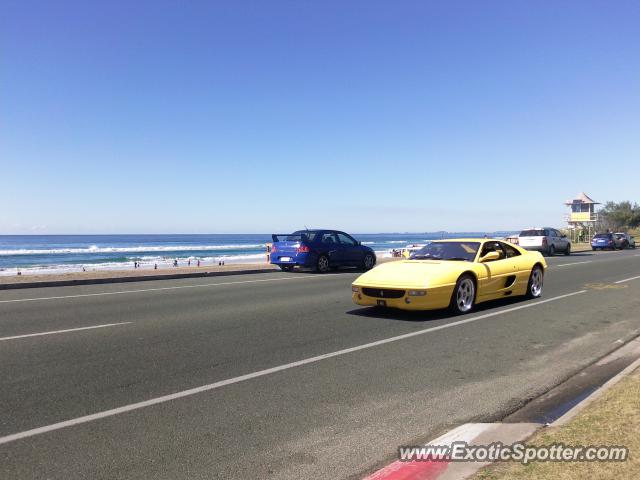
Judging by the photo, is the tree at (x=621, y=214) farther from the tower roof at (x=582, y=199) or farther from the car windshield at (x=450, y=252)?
the car windshield at (x=450, y=252)

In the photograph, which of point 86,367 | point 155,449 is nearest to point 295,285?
point 86,367

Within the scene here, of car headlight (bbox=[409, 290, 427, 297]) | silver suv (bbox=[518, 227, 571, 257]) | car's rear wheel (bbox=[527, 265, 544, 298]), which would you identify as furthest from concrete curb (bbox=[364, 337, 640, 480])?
silver suv (bbox=[518, 227, 571, 257])

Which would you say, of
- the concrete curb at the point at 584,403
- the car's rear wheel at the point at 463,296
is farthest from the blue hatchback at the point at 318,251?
the concrete curb at the point at 584,403

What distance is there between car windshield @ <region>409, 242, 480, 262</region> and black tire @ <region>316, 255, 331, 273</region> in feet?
29.4

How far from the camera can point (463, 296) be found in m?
9.36

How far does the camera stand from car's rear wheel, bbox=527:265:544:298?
11.5 meters

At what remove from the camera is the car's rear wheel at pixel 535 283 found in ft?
37.6

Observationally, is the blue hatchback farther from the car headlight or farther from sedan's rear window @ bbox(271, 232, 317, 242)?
the car headlight

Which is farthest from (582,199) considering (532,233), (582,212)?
(532,233)

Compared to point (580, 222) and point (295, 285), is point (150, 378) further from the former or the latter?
point (580, 222)

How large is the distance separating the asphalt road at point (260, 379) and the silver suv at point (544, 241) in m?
22.0

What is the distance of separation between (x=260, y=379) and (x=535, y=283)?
328 inches

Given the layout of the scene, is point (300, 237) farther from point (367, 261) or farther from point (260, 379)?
point (260, 379)

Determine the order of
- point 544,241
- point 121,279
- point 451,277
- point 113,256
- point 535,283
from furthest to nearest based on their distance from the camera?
point 113,256 < point 544,241 < point 121,279 < point 535,283 < point 451,277
